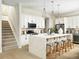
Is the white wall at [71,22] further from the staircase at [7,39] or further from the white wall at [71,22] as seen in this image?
the staircase at [7,39]

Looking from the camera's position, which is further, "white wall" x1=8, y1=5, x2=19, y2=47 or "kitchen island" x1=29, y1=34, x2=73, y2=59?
"white wall" x1=8, y1=5, x2=19, y2=47

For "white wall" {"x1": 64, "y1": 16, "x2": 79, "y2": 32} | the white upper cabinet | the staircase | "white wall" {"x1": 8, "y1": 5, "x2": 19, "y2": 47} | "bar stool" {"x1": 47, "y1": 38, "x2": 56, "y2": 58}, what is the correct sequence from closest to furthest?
"bar stool" {"x1": 47, "y1": 38, "x2": 56, "y2": 58} < the staircase < "white wall" {"x1": 8, "y1": 5, "x2": 19, "y2": 47} < the white upper cabinet < "white wall" {"x1": 64, "y1": 16, "x2": 79, "y2": 32}

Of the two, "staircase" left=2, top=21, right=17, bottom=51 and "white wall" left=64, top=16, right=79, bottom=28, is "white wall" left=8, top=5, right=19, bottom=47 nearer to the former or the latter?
"staircase" left=2, top=21, right=17, bottom=51

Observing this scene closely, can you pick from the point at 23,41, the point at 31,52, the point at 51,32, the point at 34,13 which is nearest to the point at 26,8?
the point at 34,13

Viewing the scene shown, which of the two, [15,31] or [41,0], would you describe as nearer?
[41,0]

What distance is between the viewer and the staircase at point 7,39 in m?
7.27

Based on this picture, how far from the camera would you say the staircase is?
23.8 feet

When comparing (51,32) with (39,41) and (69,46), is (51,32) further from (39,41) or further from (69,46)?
(69,46)

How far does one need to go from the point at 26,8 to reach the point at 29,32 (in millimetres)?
2046

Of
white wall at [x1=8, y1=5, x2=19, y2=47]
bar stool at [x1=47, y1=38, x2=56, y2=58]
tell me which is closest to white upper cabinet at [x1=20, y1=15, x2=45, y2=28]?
white wall at [x1=8, y1=5, x2=19, y2=47]

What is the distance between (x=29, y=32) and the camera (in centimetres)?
931

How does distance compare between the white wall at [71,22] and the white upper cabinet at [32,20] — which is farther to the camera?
the white wall at [71,22]

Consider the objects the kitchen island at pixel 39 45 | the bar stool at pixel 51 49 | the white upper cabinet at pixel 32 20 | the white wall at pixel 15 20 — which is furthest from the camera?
the white upper cabinet at pixel 32 20

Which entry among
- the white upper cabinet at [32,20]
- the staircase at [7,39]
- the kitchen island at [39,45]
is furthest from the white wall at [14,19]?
the kitchen island at [39,45]
